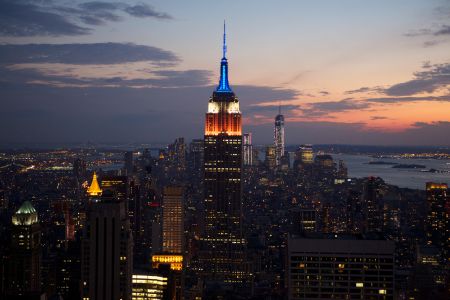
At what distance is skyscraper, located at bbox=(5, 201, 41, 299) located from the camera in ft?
80.8

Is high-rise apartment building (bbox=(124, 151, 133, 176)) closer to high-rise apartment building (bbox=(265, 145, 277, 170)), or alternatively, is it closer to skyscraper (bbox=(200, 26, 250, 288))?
skyscraper (bbox=(200, 26, 250, 288))

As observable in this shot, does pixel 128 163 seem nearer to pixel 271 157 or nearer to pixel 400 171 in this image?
pixel 400 171

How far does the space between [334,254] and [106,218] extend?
241 inches

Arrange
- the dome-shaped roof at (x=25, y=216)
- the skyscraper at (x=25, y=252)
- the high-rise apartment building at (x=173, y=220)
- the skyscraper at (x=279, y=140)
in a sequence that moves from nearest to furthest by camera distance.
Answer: the skyscraper at (x=25, y=252), the dome-shaped roof at (x=25, y=216), the high-rise apartment building at (x=173, y=220), the skyscraper at (x=279, y=140)

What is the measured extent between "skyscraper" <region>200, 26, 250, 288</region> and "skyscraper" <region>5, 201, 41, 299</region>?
17948 mm

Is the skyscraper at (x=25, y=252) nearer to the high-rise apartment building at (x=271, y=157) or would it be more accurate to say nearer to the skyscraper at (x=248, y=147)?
the skyscraper at (x=248, y=147)

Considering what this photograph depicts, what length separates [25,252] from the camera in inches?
1019

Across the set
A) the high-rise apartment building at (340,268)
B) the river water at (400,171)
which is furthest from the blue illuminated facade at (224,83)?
the high-rise apartment building at (340,268)

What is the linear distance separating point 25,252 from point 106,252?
942 centimetres

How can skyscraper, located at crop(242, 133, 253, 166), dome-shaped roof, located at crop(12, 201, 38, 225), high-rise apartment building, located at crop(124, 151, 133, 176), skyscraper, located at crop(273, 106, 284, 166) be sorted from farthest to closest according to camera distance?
skyscraper, located at crop(273, 106, 284, 166) → skyscraper, located at crop(242, 133, 253, 166) → high-rise apartment building, located at crop(124, 151, 133, 176) → dome-shaped roof, located at crop(12, 201, 38, 225)

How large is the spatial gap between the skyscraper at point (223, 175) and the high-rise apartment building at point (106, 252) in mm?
25529

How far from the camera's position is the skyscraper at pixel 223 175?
44688 millimetres

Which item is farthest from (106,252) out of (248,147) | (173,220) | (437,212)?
(248,147)

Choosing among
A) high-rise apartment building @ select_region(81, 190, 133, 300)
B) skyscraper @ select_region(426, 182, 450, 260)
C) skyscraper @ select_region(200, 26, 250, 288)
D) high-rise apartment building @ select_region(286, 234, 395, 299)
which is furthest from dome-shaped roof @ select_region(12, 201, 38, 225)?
skyscraper @ select_region(426, 182, 450, 260)
